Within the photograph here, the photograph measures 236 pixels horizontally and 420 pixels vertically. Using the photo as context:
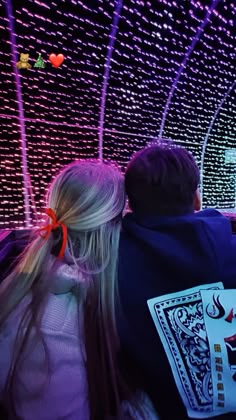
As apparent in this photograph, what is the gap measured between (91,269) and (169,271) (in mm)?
226

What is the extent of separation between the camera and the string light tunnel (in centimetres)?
620

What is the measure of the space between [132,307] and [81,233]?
0.85 ft

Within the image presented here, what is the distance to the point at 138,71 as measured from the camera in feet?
25.5

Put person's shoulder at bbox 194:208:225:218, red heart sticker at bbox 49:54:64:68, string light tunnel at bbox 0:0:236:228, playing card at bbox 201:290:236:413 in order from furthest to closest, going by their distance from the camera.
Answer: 1. red heart sticker at bbox 49:54:64:68
2. string light tunnel at bbox 0:0:236:228
3. person's shoulder at bbox 194:208:225:218
4. playing card at bbox 201:290:236:413

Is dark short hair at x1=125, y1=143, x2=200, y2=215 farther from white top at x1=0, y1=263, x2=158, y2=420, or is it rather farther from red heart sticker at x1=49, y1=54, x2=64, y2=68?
red heart sticker at x1=49, y1=54, x2=64, y2=68

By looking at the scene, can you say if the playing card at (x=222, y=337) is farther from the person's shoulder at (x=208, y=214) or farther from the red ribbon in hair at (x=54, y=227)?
the red ribbon in hair at (x=54, y=227)

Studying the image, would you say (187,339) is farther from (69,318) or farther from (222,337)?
(69,318)

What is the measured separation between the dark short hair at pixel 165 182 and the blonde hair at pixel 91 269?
0.31 ft

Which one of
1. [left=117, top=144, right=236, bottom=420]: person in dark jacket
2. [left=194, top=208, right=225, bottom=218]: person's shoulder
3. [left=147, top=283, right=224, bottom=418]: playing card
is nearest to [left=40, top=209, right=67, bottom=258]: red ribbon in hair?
[left=117, top=144, right=236, bottom=420]: person in dark jacket

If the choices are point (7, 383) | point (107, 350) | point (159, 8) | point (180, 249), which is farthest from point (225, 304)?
point (159, 8)

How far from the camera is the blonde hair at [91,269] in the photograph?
90cm

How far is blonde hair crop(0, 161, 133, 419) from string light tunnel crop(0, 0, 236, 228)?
190 inches

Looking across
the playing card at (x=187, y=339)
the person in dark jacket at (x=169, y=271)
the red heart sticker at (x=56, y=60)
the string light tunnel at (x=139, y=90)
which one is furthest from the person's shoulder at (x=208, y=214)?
the red heart sticker at (x=56, y=60)

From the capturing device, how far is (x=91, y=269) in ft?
3.09
